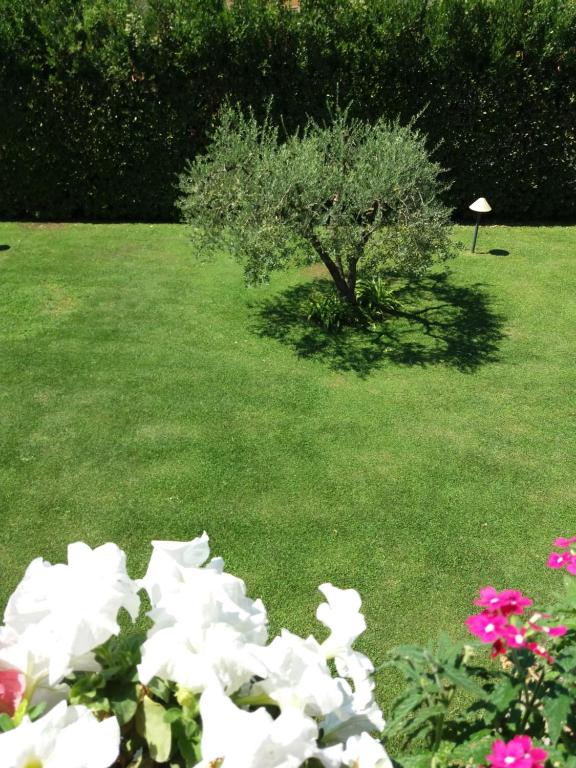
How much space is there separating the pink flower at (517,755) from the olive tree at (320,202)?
620 cm

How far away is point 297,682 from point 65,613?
0.40 metres

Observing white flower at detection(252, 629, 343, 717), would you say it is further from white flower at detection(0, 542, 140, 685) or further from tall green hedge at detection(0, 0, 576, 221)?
tall green hedge at detection(0, 0, 576, 221)

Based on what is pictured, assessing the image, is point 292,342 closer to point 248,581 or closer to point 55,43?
point 248,581

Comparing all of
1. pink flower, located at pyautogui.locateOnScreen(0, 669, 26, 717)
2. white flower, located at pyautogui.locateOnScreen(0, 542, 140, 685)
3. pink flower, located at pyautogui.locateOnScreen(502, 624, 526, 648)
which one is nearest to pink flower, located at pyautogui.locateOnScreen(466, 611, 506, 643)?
pink flower, located at pyautogui.locateOnScreen(502, 624, 526, 648)

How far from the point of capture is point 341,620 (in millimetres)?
1363

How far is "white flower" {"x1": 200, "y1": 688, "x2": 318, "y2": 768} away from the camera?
3.33 ft

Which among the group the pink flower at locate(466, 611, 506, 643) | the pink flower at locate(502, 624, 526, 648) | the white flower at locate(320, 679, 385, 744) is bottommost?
the pink flower at locate(466, 611, 506, 643)

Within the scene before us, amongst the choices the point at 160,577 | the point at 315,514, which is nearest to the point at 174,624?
Answer: the point at 160,577

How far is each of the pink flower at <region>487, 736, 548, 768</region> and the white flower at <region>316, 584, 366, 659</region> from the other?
0.44 m

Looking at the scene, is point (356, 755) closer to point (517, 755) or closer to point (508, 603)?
point (517, 755)

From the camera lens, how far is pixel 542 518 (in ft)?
17.0

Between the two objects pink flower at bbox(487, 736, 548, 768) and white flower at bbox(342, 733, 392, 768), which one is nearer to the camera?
white flower at bbox(342, 733, 392, 768)

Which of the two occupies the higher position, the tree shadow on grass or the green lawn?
the tree shadow on grass

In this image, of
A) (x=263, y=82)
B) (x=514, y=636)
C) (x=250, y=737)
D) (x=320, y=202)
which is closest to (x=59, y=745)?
(x=250, y=737)
